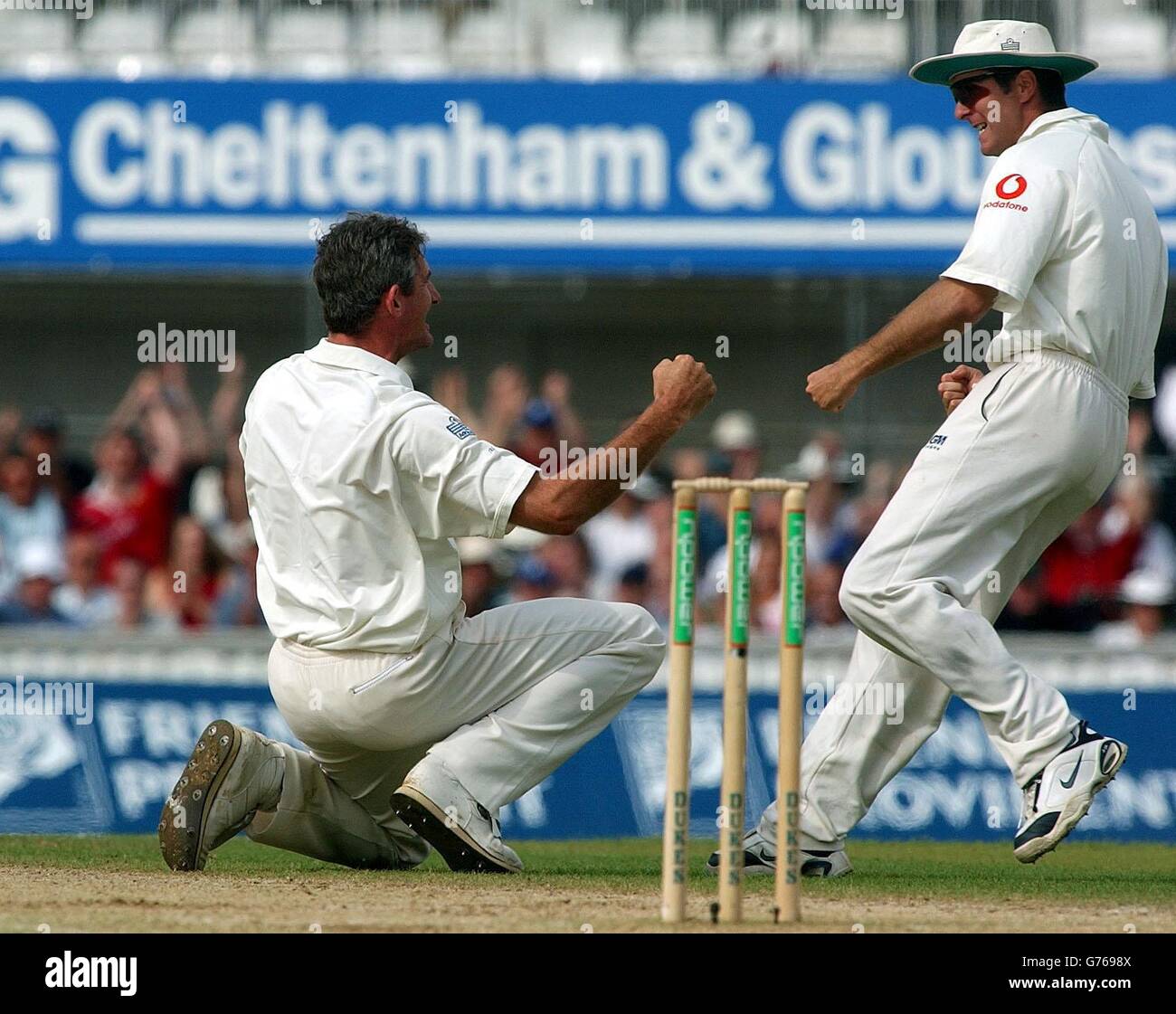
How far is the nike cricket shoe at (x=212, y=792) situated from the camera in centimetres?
514

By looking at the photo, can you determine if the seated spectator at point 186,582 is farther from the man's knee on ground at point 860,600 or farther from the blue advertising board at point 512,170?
the man's knee on ground at point 860,600

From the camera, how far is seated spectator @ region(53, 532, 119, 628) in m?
10.7

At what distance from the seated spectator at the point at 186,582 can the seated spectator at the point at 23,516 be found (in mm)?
617

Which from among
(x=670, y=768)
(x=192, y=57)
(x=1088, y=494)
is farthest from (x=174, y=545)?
(x=670, y=768)

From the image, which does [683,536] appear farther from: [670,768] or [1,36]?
[1,36]

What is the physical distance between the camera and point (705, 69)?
40.2ft

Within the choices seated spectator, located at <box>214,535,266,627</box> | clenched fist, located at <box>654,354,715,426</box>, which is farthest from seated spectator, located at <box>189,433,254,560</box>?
clenched fist, located at <box>654,354,715,426</box>

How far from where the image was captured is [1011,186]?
16.8 feet

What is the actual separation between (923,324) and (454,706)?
1607mm

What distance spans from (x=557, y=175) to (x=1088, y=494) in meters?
6.25
